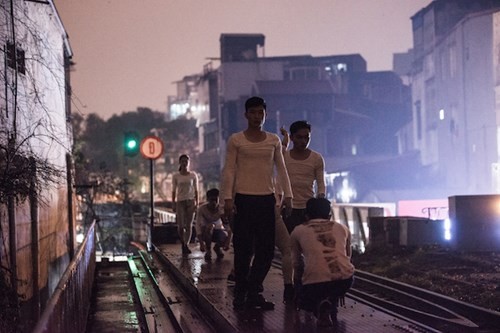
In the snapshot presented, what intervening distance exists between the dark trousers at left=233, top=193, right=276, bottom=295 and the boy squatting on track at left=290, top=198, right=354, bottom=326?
0.66 meters

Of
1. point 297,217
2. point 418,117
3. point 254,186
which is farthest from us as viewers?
point 418,117

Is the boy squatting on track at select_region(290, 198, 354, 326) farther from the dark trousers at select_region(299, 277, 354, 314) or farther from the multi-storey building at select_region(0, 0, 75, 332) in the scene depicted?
the multi-storey building at select_region(0, 0, 75, 332)

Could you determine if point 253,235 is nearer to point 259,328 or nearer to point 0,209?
point 259,328

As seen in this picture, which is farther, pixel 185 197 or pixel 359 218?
pixel 359 218

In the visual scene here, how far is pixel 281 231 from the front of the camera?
24.0 feet

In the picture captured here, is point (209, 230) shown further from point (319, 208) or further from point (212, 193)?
point (319, 208)

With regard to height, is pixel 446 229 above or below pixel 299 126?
below

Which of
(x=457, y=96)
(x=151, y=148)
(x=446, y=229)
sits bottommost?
(x=446, y=229)

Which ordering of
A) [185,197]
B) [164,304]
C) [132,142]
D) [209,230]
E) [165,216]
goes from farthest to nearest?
[165,216] → [132,142] → [185,197] → [209,230] → [164,304]

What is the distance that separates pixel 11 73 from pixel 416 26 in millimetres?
45162

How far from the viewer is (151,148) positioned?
60.5 feet

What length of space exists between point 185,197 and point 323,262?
801 cm

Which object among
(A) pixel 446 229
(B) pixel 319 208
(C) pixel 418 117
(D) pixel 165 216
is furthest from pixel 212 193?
(C) pixel 418 117

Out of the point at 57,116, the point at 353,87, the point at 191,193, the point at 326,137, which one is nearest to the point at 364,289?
the point at 191,193
